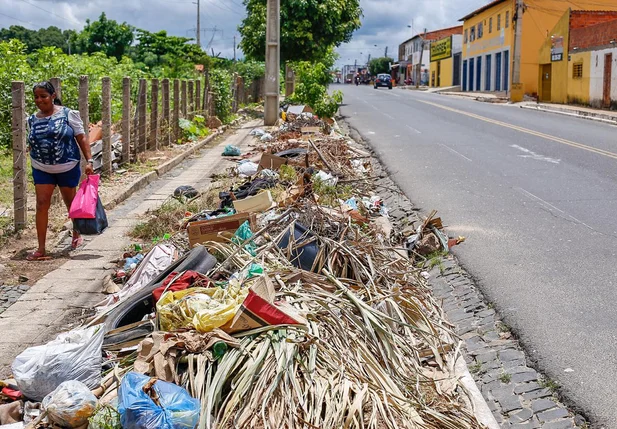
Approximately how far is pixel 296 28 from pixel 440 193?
838 inches

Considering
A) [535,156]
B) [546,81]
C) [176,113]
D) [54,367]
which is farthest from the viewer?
[546,81]

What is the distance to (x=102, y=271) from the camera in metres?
7.68

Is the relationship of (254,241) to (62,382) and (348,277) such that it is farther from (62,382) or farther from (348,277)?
(62,382)

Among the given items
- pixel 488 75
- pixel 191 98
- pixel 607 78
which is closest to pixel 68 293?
pixel 191 98

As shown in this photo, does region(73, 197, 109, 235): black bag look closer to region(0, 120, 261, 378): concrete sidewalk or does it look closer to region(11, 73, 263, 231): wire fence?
region(0, 120, 261, 378): concrete sidewalk

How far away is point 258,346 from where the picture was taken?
4.43 meters

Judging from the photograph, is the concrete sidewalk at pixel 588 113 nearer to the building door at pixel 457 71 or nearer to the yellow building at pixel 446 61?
the building door at pixel 457 71

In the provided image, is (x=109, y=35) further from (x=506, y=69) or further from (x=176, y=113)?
(x=176, y=113)

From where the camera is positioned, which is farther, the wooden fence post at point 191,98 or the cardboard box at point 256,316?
the wooden fence post at point 191,98

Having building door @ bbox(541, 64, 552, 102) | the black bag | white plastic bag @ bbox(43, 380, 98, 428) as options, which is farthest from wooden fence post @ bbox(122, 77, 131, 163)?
building door @ bbox(541, 64, 552, 102)

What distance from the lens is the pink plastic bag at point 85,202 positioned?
26.2 feet

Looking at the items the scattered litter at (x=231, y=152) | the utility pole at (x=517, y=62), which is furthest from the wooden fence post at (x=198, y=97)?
the utility pole at (x=517, y=62)

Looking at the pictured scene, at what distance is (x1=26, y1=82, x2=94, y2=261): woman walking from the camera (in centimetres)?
785

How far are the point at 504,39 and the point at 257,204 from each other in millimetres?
54106
